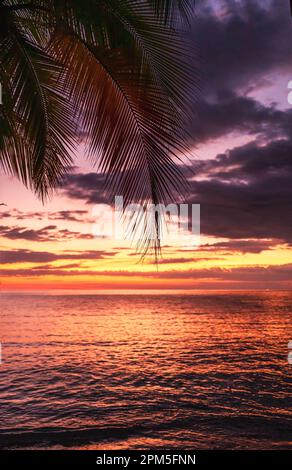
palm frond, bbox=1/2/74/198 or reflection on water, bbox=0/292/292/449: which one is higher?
palm frond, bbox=1/2/74/198

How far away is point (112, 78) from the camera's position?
4.25 metres

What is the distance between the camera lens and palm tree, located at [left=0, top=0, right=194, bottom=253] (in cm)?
398

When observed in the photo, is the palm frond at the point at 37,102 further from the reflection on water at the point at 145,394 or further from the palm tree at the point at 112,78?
the reflection on water at the point at 145,394

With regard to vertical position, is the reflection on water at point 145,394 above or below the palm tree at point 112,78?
below

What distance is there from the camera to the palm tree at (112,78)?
398cm

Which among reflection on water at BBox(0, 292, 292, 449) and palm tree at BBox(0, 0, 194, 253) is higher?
palm tree at BBox(0, 0, 194, 253)

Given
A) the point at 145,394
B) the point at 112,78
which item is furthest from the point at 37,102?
the point at 145,394

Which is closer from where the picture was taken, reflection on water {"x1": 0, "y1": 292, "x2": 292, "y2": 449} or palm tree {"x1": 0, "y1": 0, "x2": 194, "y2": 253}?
palm tree {"x1": 0, "y1": 0, "x2": 194, "y2": 253}

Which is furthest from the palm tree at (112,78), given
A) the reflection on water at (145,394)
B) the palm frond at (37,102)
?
the reflection on water at (145,394)

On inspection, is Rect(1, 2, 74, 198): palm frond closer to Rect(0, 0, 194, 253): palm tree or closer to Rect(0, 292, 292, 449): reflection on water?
Rect(0, 0, 194, 253): palm tree

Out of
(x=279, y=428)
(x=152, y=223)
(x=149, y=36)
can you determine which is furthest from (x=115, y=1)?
(x=279, y=428)

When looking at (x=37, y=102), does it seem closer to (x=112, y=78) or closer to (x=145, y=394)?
(x=112, y=78)

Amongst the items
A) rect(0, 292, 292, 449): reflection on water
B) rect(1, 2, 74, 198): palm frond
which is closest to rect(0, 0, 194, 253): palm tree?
rect(1, 2, 74, 198): palm frond
